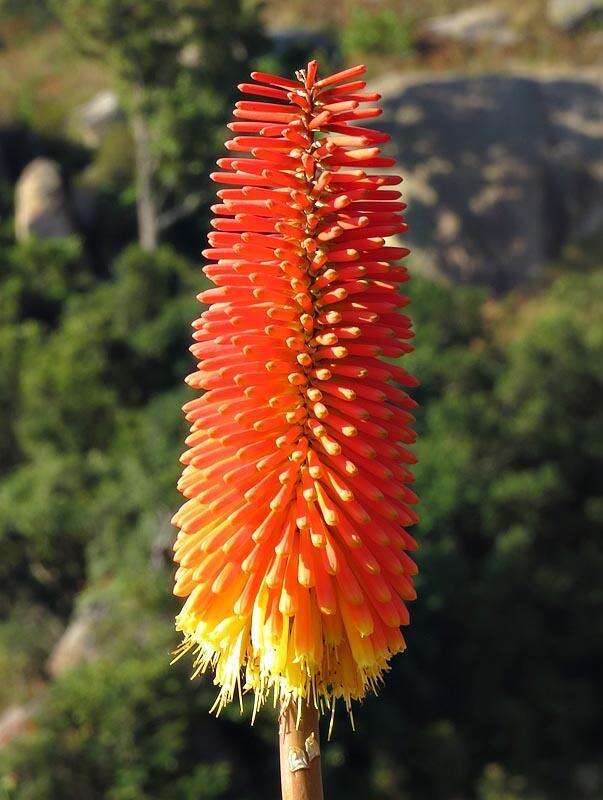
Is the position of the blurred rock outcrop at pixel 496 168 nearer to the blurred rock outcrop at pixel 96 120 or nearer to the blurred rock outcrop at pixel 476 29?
the blurred rock outcrop at pixel 476 29

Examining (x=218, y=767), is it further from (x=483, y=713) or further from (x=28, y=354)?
(x=28, y=354)

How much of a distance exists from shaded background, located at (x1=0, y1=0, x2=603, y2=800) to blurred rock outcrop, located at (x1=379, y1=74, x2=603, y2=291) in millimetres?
79

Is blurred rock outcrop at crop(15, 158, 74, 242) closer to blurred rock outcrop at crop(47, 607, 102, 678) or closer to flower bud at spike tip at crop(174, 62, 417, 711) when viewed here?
blurred rock outcrop at crop(47, 607, 102, 678)

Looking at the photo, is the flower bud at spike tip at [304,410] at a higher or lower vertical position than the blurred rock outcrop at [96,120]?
lower

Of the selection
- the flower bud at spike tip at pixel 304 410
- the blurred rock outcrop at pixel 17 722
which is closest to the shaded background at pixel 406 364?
the blurred rock outcrop at pixel 17 722

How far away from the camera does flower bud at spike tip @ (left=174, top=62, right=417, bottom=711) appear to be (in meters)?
3.48

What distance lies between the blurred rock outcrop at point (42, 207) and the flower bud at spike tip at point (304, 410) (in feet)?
91.9

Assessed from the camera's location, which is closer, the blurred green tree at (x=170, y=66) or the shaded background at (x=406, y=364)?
the shaded background at (x=406, y=364)

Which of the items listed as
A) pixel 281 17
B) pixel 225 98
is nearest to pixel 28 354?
pixel 225 98

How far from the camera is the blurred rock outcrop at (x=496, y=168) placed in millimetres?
30578

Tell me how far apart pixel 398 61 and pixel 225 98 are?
1034 cm

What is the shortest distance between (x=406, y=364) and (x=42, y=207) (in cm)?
1373

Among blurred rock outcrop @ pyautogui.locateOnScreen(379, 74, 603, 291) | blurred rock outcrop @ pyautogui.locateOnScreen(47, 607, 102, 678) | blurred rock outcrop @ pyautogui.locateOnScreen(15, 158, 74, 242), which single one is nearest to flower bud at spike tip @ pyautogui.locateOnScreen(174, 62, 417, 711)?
blurred rock outcrop @ pyautogui.locateOnScreen(47, 607, 102, 678)

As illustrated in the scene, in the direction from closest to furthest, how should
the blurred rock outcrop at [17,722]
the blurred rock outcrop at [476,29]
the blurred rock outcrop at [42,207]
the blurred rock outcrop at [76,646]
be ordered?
the blurred rock outcrop at [17,722] → the blurred rock outcrop at [76,646] → the blurred rock outcrop at [42,207] → the blurred rock outcrop at [476,29]
